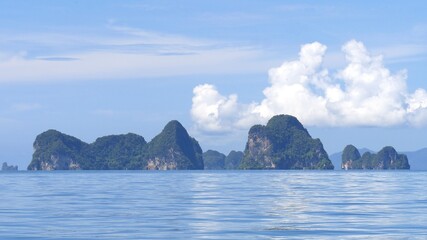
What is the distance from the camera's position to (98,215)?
34.0 metres

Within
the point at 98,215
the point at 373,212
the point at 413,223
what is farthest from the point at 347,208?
the point at 98,215

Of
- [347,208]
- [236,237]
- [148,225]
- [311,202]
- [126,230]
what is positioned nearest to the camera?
[236,237]

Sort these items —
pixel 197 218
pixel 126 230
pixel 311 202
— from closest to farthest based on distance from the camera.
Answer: pixel 126 230 → pixel 197 218 → pixel 311 202

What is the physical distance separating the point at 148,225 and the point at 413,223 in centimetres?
980

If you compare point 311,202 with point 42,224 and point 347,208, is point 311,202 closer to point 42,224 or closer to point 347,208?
point 347,208

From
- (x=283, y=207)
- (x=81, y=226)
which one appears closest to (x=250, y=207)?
(x=283, y=207)

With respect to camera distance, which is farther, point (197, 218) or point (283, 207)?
point (283, 207)

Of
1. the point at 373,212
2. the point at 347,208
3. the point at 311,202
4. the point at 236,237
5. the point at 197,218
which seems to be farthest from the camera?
the point at 311,202

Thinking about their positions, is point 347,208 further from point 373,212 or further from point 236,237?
point 236,237

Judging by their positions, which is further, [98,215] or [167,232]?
[98,215]

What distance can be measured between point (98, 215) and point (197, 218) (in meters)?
4.39

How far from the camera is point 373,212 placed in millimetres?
35531

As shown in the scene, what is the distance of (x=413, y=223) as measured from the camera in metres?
30.0

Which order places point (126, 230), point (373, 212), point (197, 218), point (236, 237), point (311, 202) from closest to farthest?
point (236, 237) → point (126, 230) → point (197, 218) → point (373, 212) → point (311, 202)
